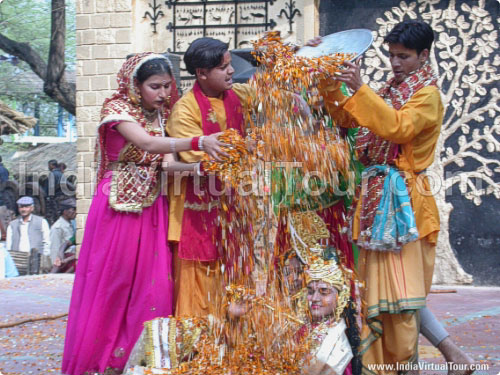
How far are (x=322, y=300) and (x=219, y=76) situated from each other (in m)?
1.33

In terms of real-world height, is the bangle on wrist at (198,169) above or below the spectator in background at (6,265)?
above

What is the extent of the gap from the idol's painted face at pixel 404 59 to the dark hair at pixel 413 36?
0.02 m

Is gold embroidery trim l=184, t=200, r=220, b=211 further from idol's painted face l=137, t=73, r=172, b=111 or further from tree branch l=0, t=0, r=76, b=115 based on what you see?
tree branch l=0, t=0, r=76, b=115

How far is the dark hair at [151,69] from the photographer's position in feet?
13.4

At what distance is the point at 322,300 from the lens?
3.88 metres

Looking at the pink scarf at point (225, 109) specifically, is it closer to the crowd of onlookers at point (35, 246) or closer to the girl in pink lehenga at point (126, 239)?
the girl in pink lehenga at point (126, 239)

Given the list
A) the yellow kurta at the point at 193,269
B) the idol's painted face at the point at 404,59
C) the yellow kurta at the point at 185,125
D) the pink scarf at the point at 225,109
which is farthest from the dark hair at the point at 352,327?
the idol's painted face at the point at 404,59

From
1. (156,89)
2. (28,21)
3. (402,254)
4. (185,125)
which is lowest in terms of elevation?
(402,254)

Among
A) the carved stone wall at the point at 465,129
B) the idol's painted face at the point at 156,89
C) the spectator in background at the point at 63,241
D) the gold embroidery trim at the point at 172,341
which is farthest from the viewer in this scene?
the spectator in background at the point at 63,241

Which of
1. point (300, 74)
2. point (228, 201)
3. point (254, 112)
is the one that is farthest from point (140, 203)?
point (300, 74)

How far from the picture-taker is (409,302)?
365cm

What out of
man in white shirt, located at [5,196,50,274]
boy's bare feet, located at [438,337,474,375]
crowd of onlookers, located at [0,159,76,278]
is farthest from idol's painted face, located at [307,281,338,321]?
man in white shirt, located at [5,196,50,274]

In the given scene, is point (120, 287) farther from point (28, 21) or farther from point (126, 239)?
point (28, 21)


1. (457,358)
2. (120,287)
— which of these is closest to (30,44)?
(120,287)
